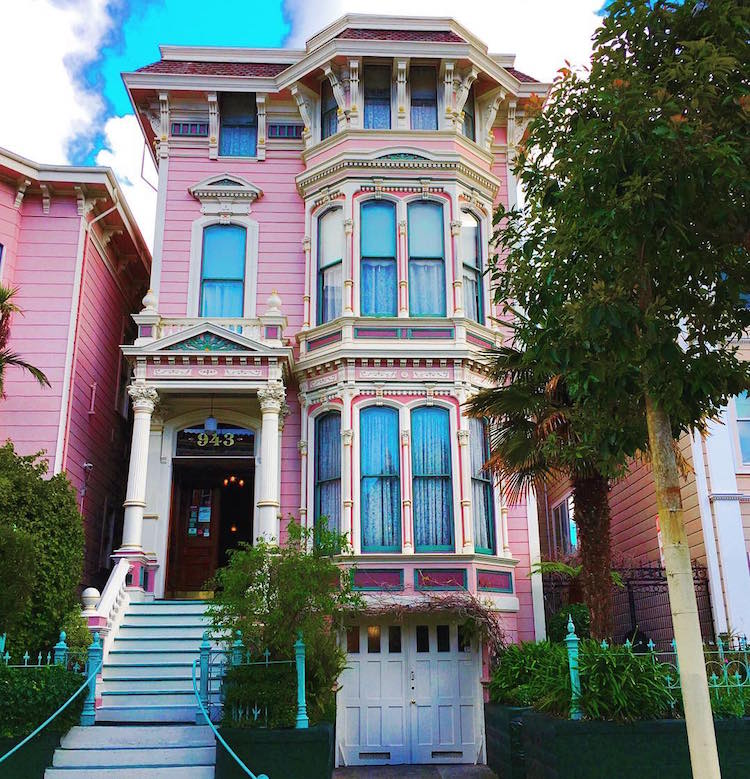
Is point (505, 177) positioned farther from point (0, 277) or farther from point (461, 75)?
point (0, 277)

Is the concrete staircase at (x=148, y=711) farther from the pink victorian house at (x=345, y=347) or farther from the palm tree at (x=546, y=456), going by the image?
the palm tree at (x=546, y=456)

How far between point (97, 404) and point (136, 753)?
9.38 meters

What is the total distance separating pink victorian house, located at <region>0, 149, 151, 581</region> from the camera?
16531 mm

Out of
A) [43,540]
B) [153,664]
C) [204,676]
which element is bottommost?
[204,676]

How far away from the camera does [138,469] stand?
15.9 m

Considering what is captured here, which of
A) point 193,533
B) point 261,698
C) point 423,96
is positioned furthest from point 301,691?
point 423,96

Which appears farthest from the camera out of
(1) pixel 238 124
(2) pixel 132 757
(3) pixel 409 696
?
(1) pixel 238 124

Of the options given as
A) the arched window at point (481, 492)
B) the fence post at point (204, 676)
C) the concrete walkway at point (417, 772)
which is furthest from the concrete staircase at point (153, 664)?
the arched window at point (481, 492)

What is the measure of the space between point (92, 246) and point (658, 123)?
13.9 m

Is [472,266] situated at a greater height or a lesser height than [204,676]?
greater

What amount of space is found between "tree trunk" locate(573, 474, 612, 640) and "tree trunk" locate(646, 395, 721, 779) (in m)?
6.01

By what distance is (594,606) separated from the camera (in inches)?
516

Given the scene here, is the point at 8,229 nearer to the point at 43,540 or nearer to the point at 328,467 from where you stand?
the point at 43,540

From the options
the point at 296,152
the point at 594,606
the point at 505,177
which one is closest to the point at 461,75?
the point at 505,177
